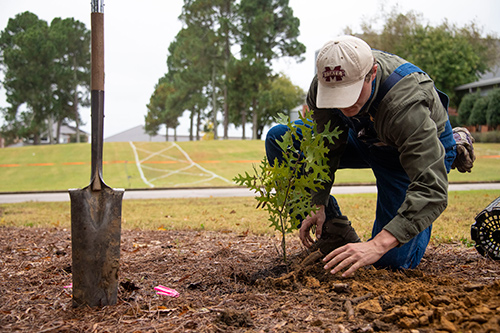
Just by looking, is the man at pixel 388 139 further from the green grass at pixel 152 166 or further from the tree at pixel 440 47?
the tree at pixel 440 47

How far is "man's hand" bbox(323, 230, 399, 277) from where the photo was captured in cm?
226

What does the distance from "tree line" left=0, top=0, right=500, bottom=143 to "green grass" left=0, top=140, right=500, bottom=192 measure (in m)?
9.64

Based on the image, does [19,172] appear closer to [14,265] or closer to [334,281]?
[14,265]

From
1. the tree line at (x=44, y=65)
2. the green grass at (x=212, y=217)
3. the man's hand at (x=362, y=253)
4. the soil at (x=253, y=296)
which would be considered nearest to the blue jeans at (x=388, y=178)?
the soil at (x=253, y=296)

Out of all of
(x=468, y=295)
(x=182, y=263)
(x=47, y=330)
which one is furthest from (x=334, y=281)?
(x=47, y=330)

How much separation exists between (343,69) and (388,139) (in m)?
0.60

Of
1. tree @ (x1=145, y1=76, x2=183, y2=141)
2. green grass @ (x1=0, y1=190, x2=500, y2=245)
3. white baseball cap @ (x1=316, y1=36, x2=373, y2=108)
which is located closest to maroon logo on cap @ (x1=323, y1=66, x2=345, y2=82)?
white baseball cap @ (x1=316, y1=36, x2=373, y2=108)

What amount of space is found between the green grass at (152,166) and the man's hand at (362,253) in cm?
1319

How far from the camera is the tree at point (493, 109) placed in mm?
31203

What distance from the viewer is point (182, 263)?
341 cm

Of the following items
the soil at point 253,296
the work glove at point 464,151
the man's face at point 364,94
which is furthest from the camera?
the work glove at point 464,151

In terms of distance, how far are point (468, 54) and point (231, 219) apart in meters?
38.2

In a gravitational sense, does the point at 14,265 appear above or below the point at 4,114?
below

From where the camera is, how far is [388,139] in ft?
9.00
